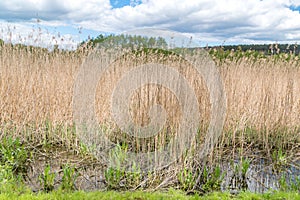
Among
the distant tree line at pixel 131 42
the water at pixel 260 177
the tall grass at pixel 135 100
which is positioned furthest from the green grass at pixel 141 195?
the distant tree line at pixel 131 42

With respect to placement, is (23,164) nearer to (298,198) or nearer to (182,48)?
(182,48)

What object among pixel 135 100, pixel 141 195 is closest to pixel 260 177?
pixel 141 195

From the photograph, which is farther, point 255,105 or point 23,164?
point 255,105

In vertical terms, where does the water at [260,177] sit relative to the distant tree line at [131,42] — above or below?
below

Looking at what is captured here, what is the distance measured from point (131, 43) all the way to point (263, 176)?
2.74m

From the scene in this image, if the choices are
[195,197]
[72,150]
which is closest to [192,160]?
[195,197]

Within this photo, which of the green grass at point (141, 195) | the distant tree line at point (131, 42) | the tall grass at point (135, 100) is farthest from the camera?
the distant tree line at point (131, 42)

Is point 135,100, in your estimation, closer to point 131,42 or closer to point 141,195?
point 141,195

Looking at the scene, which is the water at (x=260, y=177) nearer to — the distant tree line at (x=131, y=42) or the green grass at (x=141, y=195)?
the green grass at (x=141, y=195)

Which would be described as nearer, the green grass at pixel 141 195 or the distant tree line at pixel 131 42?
the green grass at pixel 141 195

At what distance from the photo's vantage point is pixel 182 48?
143 inches

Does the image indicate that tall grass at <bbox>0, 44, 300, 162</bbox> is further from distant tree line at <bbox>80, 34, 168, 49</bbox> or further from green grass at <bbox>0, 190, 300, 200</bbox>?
green grass at <bbox>0, 190, 300, 200</bbox>

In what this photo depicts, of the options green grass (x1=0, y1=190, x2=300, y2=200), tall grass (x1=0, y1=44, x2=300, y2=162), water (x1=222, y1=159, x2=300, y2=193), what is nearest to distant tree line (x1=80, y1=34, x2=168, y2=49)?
tall grass (x1=0, y1=44, x2=300, y2=162)

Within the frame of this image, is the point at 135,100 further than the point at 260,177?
Yes
